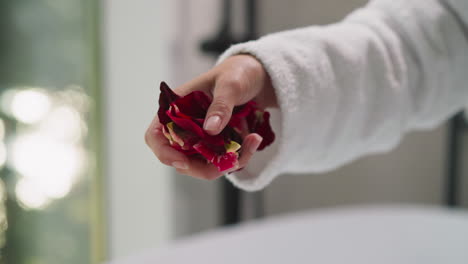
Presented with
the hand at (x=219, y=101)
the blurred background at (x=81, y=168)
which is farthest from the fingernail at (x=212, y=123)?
the blurred background at (x=81, y=168)

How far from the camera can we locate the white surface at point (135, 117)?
353 mm

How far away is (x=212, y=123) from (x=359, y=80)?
0.65 feet

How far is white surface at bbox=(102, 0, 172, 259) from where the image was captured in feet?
1.16

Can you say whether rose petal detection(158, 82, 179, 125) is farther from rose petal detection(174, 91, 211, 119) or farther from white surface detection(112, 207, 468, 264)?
white surface detection(112, 207, 468, 264)

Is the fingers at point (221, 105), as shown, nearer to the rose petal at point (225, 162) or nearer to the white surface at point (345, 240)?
the rose petal at point (225, 162)

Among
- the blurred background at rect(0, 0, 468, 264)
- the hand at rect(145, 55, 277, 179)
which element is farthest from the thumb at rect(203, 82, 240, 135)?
the blurred background at rect(0, 0, 468, 264)

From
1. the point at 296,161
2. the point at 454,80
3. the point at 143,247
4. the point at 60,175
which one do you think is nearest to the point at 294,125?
the point at 296,161

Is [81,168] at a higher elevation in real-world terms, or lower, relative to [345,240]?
higher

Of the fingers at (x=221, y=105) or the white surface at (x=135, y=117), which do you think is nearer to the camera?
the fingers at (x=221, y=105)

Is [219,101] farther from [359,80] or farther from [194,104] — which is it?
[359,80]

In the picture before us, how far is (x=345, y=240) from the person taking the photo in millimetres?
904

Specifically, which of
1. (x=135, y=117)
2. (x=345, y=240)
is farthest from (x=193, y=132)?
A: (x=345, y=240)

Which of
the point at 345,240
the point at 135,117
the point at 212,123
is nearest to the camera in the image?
the point at 212,123

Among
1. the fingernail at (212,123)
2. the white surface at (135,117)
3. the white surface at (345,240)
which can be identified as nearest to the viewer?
the fingernail at (212,123)
